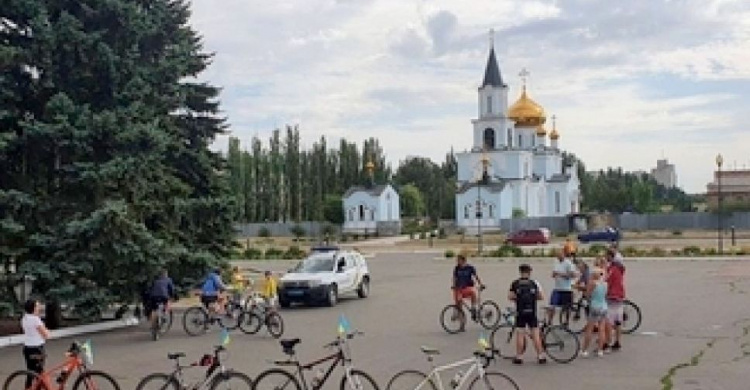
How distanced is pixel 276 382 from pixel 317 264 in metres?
16.4

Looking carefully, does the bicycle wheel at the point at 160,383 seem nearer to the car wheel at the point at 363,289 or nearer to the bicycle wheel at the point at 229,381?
the bicycle wheel at the point at 229,381

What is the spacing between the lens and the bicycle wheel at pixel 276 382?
10406mm

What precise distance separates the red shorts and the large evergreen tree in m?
6.89

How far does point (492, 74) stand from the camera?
3962 inches

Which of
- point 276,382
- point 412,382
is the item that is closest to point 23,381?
point 276,382

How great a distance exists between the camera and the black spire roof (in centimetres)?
10075

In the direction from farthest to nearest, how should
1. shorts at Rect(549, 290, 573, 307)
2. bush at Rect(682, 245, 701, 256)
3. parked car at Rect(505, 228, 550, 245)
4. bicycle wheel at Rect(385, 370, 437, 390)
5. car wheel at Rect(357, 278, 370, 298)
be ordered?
parked car at Rect(505, 228, 550, 245) → bush at Rect(682, 245, 701, 256) → car wheel at Rect(357, 278, 370, 298) → shorts at Rect(549, 290, 573, 307) → bicycle wheel at Rect(385, 370, 437, 390)

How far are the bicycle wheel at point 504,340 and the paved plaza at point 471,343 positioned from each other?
0.49 m

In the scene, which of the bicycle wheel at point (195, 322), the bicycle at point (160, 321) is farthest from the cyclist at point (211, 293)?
the bicycle at point (160, 321)

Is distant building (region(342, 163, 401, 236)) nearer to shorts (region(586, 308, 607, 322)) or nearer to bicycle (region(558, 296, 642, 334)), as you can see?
bicycle (region(558, 296, 642, 334))

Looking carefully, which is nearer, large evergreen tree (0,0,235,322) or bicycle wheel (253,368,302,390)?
bicycle wheel (253,368,302,390)

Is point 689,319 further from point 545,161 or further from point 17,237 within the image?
point 545,161

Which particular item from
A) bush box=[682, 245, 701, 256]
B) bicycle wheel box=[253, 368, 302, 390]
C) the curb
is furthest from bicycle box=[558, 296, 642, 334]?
A: bush box=[682, 245, 701, 256]

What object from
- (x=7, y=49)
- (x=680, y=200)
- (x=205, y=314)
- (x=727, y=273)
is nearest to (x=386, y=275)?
(x=727, y=273)
